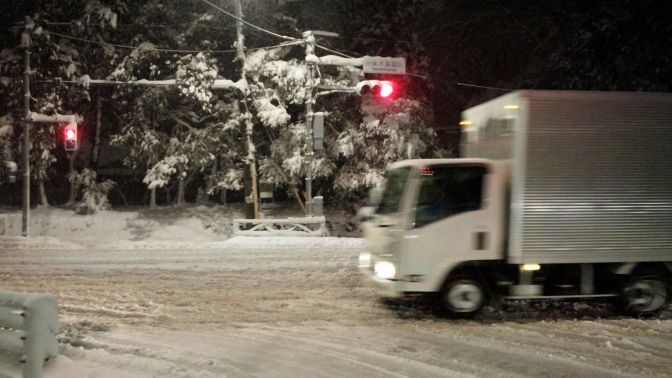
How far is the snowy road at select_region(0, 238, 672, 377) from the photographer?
6.81 m

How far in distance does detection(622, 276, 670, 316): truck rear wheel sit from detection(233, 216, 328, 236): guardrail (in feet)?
41.7

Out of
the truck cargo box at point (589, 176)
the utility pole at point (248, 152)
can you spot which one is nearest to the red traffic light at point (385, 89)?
the utility pole at point (248, 152)

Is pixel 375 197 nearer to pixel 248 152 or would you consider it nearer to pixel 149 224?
pixel 248 152

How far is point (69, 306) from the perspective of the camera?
998cm

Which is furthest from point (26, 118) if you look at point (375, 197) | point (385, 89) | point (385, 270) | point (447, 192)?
point (447, 192)

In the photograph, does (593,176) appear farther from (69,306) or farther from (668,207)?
(69,306)

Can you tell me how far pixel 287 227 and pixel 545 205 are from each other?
44.6ft

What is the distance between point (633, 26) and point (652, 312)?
37.2ft

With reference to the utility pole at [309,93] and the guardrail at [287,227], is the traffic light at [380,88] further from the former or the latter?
Answer: the guardrail at [287,227]

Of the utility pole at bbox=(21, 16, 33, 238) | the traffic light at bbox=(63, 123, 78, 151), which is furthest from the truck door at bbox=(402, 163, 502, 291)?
the utility pole at bbox=(21, 16, 33, 238)

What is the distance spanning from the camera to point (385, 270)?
8.96m

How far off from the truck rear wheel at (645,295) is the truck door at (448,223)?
85.2 inches

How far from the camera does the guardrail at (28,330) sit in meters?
5.33

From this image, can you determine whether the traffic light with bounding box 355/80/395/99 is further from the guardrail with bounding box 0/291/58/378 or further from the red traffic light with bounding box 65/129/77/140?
the guardrail with bounding box 0/291/58/378
